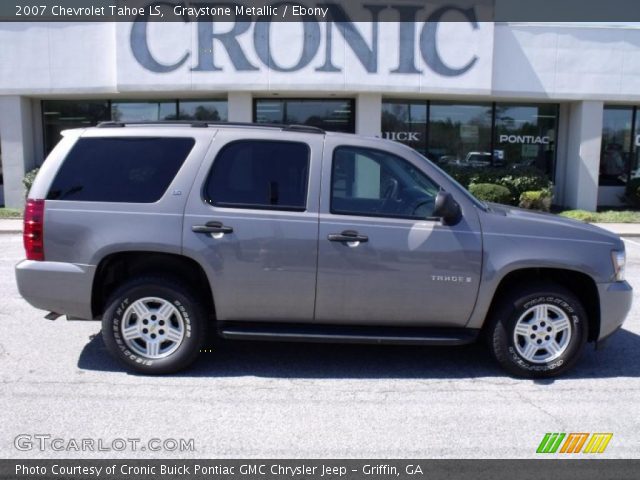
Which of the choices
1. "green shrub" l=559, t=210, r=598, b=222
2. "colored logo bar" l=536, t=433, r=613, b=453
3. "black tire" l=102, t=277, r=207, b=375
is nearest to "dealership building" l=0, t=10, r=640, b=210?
"green shrub" l=559, t=210, r=598, b=222

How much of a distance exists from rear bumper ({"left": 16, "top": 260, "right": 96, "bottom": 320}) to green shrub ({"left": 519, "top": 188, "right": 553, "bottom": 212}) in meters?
13.1

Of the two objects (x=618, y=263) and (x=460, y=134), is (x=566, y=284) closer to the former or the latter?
(x=618, y=263)

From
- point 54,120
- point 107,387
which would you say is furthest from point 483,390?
point 54,120

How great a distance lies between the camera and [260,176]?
4582mm

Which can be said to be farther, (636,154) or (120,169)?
(636,154)

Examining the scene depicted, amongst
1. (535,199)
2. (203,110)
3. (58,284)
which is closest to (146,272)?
(58,284)

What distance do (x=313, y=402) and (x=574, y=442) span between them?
5.83 feet

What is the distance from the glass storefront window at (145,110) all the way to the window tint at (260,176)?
525 inches

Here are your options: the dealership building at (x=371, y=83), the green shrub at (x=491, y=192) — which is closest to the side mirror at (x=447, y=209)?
the green shrub at (x=491, y=192)

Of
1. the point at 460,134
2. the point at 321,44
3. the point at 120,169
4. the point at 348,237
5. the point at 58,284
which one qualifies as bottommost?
the point at 58,284

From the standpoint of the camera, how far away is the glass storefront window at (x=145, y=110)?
17062mm

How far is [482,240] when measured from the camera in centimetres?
442

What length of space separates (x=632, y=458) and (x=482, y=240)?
177 centimetres

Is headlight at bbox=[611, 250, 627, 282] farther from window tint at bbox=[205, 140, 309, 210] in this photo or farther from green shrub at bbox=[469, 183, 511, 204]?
green shrub at bbox=[469, 183, 511, 204]
